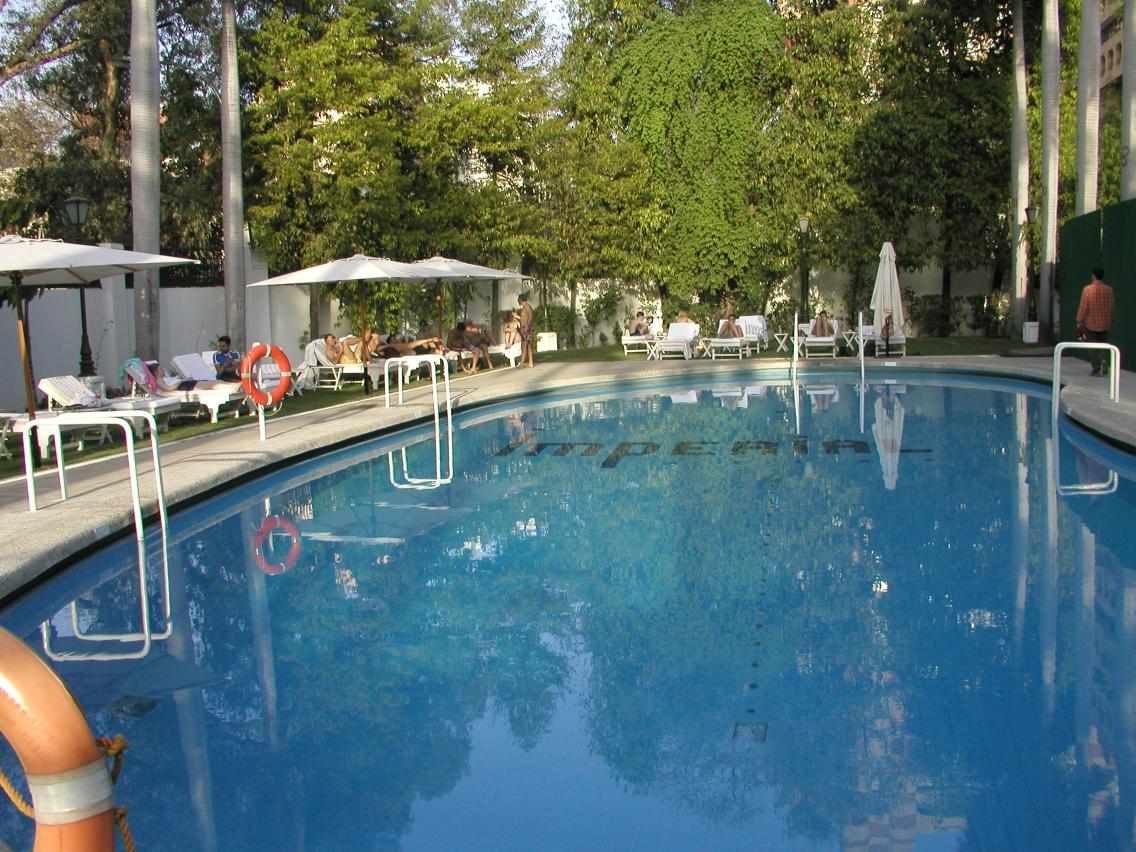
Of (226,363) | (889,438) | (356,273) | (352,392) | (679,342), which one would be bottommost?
(889,438)

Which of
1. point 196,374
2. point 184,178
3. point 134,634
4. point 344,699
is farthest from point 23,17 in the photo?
point 344,699

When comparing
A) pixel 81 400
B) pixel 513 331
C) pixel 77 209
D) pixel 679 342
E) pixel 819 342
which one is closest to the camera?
pixel 81 400

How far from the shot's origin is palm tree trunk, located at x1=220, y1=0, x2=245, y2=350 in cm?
1836

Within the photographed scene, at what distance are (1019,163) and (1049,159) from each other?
Result: 190cm

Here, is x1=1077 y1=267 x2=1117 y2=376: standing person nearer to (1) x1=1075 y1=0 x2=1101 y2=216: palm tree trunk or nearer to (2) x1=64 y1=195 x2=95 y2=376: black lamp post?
Result: (1) x1=1075 y1=0 x2=1101 y2=216: palm tree trunk

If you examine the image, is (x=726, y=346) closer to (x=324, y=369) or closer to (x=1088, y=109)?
(x=1088, y=109)

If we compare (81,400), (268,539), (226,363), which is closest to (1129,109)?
(226,363)

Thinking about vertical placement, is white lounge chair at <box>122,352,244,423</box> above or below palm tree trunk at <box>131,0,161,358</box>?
below

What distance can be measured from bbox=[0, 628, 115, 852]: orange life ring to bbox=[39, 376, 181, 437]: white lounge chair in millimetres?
9477

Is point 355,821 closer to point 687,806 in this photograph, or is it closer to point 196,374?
point 687,806

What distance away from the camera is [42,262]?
30.9 ft

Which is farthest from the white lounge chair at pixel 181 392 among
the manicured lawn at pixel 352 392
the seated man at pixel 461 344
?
the seated man at pixel 461 344

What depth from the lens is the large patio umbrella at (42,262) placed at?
9461 millimetres

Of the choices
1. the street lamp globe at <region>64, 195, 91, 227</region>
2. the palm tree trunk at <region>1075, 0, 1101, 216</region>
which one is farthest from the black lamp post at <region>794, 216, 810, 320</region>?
the street lamp globe at <region>64, 195, 91, 227</region>
